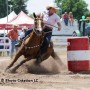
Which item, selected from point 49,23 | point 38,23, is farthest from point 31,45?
point 49,23

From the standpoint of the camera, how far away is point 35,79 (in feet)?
36.7

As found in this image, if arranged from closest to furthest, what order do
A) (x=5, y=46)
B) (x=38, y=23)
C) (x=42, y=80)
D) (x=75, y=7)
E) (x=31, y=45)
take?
(x=42, y=80), (x=38, y=23), (x=31, y=45), (x=5, y=46), (x=75, y=7)

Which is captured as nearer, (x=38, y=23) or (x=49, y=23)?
(x=38, y=23)

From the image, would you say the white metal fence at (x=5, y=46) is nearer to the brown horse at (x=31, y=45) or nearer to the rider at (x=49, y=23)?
the rider at (x=49, y=23)

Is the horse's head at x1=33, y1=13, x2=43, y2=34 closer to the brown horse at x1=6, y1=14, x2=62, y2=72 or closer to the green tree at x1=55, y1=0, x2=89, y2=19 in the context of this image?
the brown horse at x1=6, y1=14, x2=62, y2=72

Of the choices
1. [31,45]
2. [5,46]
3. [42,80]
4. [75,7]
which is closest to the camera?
[42,80]

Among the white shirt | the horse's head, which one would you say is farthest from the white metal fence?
the horse's head

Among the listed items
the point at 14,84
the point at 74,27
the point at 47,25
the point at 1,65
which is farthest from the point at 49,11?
the point at 74,27

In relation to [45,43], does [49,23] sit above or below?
above

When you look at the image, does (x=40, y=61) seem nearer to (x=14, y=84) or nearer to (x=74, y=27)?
(x=14, y=84)

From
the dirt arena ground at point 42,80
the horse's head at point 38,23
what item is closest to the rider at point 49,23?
the horse's head at point 38,23

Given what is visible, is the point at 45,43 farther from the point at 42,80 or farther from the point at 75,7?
the point at 75,7

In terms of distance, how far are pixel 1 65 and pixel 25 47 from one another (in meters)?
2.08

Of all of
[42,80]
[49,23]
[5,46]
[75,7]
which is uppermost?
[49,23]
